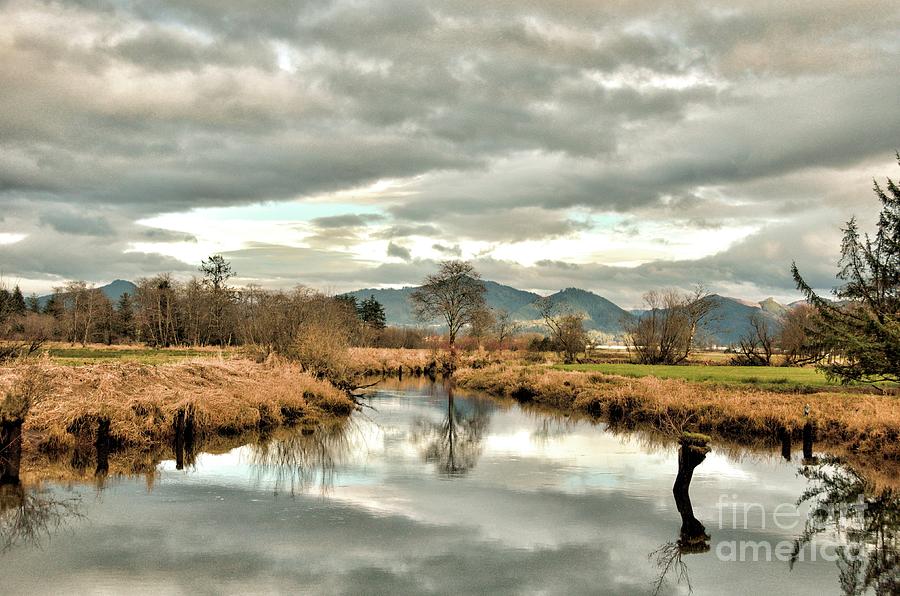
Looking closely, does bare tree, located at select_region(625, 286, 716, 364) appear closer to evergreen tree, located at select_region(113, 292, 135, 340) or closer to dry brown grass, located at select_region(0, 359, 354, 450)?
dry brown grass, located at select_region(0, 359, 354, 450)

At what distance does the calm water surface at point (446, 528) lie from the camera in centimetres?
1055

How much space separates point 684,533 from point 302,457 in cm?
1231

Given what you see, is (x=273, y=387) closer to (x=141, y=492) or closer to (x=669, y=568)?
(x=141, y=492)

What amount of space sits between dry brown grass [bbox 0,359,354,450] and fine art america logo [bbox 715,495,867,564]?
17.6 m

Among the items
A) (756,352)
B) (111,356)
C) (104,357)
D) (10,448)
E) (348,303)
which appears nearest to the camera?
(10,448)

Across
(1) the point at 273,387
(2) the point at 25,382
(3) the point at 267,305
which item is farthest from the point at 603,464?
(3) the point at 267,305

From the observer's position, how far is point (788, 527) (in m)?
14.4

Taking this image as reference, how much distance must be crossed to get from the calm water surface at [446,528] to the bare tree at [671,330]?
4334 cm

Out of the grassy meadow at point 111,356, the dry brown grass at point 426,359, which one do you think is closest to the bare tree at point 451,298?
the dry brown grass at point 426,359

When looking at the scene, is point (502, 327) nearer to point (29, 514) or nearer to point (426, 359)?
point (426, 359)

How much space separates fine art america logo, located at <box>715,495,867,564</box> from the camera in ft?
40.6

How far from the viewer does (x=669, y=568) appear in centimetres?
1148

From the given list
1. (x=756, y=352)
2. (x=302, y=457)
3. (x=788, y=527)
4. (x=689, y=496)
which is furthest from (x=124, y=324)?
(x=788, y=527)

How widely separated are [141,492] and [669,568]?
39.7 feet
